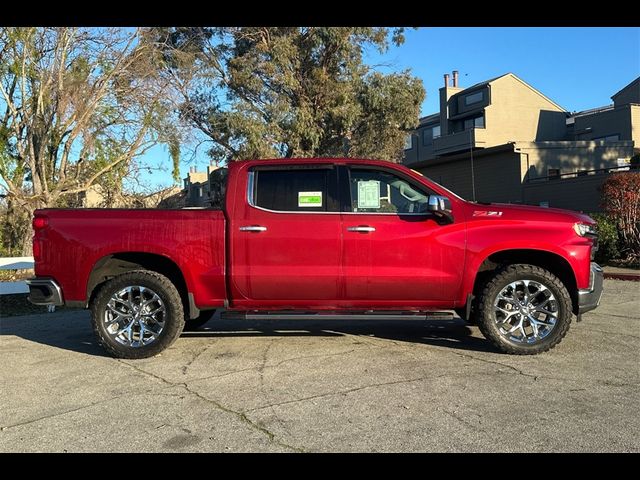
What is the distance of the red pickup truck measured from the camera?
17.9ft

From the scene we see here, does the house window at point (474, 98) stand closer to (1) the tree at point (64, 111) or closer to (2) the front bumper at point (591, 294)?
(1) the tree at point (64, 111)

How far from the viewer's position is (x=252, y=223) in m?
5.59

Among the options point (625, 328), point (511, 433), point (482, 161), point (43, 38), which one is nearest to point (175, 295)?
point (511, 433)

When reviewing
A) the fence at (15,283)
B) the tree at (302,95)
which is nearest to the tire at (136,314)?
the fence at (15,283)

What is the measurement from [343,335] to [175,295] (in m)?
2.07

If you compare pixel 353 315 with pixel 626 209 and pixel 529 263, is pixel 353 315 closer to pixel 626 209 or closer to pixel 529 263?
pixel 529 263

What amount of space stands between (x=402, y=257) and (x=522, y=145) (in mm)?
19338

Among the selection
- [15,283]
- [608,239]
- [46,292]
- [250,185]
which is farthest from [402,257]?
[608,239]

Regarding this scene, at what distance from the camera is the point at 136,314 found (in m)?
5.66

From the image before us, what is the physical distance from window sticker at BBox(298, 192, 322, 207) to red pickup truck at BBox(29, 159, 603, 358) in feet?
0.04

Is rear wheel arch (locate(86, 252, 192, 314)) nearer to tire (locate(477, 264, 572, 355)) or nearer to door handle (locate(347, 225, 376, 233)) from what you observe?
door handle (locate(347, 225, 376, 233))

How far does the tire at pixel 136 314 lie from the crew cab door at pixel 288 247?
0.70 meters
